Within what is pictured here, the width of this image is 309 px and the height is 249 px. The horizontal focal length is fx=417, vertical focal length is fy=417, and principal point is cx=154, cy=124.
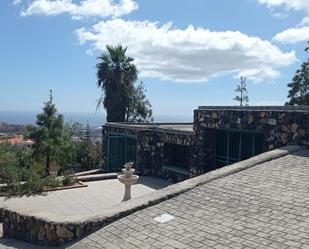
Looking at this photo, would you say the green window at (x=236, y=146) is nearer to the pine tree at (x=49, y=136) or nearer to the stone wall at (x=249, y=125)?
the stone wall at (x=249, y=125)

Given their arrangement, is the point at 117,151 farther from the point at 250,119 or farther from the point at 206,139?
the point at 250,119

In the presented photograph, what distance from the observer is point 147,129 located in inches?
733

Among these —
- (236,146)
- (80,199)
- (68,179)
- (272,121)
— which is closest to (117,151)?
(68,179)

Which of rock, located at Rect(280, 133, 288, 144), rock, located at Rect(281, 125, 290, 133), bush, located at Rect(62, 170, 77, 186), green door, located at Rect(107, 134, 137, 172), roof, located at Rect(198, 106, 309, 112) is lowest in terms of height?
bush, located at Rect(62, 170, 77, 186)

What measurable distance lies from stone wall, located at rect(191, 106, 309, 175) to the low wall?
0.69 m

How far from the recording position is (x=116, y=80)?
98.8 feet

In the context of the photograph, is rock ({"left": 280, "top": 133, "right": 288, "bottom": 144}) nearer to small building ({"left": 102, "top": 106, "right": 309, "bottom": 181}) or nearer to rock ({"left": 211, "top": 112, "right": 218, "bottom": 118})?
small building ({"left": 102, "top": 106, "right": 309, "bottom": 181})

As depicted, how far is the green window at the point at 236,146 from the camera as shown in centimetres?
1312

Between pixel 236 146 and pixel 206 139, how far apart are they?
3.79 ft

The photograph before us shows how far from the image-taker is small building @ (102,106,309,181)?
1143 centimetres

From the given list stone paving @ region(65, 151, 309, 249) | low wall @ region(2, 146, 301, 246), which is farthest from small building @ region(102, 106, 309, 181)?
stone paving @ region(65, 151, 309, 249)

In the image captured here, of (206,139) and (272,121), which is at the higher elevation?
(272,121)

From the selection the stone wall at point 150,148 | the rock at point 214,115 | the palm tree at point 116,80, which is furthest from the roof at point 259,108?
the palm tree at point 116,80

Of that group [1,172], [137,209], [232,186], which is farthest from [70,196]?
[232,186]
